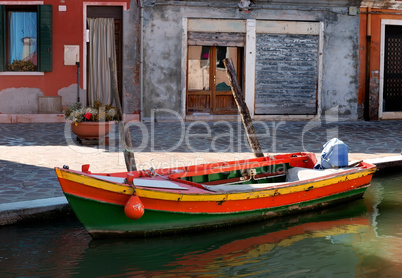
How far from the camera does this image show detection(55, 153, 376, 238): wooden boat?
620 cm

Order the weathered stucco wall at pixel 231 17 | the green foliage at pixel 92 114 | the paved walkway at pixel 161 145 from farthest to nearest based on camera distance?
the weathered stucco wall at pixel 231 17
the green foliage at pixel 92 114
the paved walkway at pixel 161 145

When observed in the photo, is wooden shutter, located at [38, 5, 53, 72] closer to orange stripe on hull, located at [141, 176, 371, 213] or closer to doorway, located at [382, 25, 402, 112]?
doorway, located at [382, 25, 402, 112]

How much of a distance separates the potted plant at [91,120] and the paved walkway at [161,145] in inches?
11.2

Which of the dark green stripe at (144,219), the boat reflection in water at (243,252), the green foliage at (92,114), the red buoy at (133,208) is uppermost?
the green foliage at (92,114)

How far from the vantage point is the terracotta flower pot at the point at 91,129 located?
453 inches

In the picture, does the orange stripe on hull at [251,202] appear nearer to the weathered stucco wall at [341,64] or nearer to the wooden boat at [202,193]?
the wooden boat at [202,193]

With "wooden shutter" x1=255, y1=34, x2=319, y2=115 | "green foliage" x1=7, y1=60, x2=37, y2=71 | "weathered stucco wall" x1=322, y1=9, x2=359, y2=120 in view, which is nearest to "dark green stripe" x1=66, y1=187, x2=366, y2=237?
"wooden shutter" x1=255, y1=34, x2=319, y2=115

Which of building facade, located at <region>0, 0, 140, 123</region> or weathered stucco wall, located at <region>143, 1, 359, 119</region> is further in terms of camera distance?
weathered stucco wall, located at <region>143, 1, 359, 119</region>

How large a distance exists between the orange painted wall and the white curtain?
303mm

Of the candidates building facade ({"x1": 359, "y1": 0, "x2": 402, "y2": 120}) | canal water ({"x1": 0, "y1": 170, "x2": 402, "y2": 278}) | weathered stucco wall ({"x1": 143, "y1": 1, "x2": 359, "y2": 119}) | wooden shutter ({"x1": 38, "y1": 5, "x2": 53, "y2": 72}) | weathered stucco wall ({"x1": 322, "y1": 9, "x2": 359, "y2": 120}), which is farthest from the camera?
building facade ({"x1": 359, "y1": 0, "x2": 402, "y2": 120})

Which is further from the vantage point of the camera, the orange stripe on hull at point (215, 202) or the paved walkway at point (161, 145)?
the paved walkway at point (161, 145)

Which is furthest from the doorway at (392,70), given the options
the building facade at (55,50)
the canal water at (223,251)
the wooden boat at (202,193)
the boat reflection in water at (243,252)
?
the boat reflection in water at (243,252)

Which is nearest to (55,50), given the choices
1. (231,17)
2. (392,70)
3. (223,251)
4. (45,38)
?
(45,38)

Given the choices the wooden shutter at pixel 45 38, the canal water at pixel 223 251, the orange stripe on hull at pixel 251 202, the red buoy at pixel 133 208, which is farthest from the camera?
the wooden shutter at pixel 45 38
